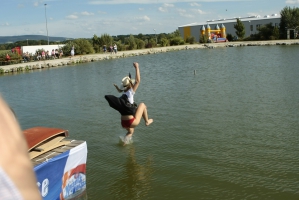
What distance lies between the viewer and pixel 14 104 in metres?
17.6

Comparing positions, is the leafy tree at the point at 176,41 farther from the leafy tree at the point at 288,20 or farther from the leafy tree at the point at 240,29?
the leafy tree at the point at 288,20

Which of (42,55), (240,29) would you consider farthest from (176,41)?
(42,55)

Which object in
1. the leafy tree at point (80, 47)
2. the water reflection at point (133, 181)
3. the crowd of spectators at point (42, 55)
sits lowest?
the water reflection at point (133, 181)

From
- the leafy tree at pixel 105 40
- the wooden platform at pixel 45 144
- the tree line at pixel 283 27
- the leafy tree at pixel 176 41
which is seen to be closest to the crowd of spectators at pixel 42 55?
the leafy tree at pixel 105 40

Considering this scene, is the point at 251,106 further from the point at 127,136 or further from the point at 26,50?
the point at 26,50

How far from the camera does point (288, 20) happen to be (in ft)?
216

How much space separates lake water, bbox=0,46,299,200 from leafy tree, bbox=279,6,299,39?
171ft

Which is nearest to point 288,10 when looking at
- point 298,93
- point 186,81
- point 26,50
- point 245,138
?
point 26,50

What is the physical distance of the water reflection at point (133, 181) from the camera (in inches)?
268

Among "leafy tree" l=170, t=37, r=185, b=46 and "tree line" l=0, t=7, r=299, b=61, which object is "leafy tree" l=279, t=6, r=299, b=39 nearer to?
"tree line" l=0, t=7, r=299, b=61

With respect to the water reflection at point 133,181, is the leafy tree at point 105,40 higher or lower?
higher

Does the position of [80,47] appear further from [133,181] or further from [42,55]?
[133,181]

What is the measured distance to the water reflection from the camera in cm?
681

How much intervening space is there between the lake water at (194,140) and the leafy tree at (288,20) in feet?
171
